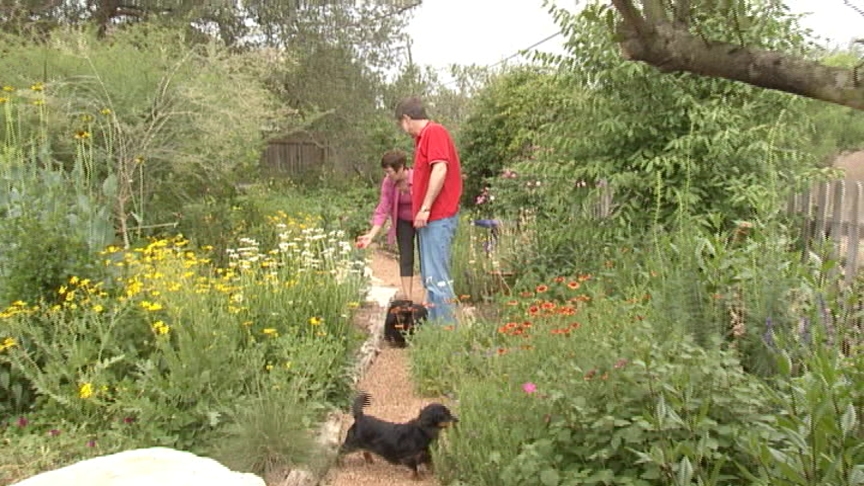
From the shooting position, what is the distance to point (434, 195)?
18.8 ft

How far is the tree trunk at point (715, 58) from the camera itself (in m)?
1.28

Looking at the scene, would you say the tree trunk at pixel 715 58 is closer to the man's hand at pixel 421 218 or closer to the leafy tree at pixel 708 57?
the leafy tree at pixel 708 57

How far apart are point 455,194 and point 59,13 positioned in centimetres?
1553

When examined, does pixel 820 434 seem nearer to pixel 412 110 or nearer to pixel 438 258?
pixel 438 258

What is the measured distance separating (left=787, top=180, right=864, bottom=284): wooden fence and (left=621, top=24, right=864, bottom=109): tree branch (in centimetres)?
413

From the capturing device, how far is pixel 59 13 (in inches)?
695

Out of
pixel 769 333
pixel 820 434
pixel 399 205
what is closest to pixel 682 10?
pixel 820 434

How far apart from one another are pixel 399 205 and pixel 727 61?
5.26 meters

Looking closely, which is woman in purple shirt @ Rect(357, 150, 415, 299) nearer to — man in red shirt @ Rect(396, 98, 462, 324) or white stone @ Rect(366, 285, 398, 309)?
man in red shirt @ Rect(396, 98, 462, 324)

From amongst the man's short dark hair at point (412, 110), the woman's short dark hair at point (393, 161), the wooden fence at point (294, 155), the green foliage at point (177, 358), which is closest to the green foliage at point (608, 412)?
the green foliage at point (177, 358)

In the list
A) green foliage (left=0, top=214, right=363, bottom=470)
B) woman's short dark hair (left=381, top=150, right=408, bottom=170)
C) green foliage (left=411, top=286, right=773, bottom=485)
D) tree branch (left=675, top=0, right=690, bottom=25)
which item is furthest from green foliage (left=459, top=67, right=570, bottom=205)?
tree branch (left=675, top=0, right=690, bottom=25)

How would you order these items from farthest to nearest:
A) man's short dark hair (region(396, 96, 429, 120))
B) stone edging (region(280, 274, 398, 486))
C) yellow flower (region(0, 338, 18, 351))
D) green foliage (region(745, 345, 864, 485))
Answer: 1. man's short dark hair (region(396, 96, 429, 120))
2. yellow flower (region(0, 338, 18, 351))
3. stone edging (region(280, 274, 398, 486))
4. green foliage (region(745, 345, 864, 485))

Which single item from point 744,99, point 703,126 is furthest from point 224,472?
point 744,99

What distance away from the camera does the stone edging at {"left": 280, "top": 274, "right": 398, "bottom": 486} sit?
11.4 ft
